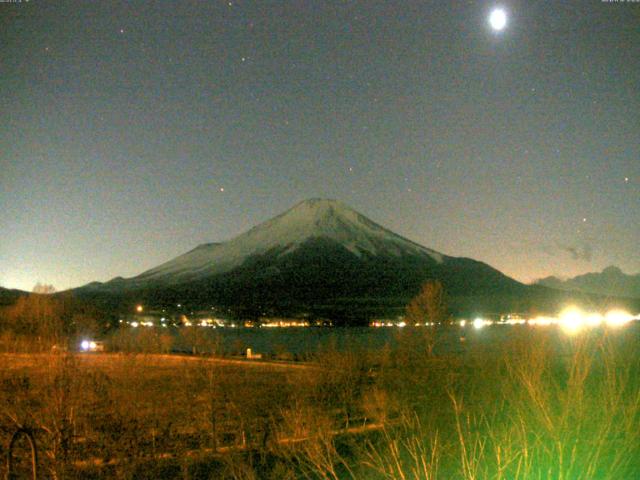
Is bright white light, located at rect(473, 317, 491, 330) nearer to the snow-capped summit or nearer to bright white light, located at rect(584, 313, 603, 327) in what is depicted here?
the snow-capped summit

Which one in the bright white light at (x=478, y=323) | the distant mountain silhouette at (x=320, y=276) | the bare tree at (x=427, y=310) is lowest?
the bright white light at (x=478, y=323)

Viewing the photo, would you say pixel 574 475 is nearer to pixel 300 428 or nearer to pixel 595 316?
pixel 595 316

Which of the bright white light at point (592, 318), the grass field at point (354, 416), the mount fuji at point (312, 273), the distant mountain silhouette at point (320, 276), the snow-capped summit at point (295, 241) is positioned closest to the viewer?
the grass field at point (354, 416)

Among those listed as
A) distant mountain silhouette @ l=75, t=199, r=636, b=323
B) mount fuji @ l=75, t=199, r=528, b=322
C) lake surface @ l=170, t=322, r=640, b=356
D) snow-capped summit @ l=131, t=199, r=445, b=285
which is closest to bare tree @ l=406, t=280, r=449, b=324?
lake surface @ l=170, t=322, r=640, b=356

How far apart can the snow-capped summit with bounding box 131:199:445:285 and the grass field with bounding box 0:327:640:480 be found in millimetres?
106607

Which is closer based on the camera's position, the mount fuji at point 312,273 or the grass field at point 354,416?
the grass field at point 354,416

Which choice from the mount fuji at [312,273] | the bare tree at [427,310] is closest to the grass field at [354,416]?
the bare tree at [427,310]

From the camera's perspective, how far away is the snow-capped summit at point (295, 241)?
139m

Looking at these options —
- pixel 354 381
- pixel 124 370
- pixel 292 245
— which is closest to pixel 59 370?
pixel 354 381

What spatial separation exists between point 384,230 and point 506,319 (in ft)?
251

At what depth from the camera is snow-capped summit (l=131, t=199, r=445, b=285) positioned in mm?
138875

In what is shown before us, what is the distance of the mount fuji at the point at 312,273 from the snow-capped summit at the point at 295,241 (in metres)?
0.23

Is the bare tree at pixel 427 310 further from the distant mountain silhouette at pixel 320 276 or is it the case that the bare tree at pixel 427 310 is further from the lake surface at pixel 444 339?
the distant mountain silhouette at pixel 320 276

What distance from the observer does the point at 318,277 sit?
415ft
